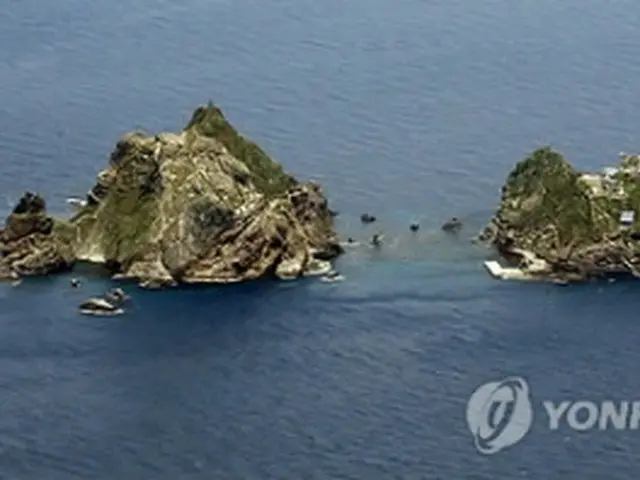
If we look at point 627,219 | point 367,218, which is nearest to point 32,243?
point 367,218

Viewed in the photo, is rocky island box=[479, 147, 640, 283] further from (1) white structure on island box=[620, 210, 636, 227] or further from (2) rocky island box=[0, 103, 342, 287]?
(2) rocky island box=[0, 103, 342, 287]

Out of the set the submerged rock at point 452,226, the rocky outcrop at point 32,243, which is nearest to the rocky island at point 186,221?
the rocky outcrop at point 32,243

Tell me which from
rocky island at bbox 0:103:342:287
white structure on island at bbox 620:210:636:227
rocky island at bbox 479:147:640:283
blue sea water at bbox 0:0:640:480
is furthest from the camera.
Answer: white structure on island at bbox 620:210:636:227

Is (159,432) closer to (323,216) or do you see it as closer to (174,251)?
(174,251)

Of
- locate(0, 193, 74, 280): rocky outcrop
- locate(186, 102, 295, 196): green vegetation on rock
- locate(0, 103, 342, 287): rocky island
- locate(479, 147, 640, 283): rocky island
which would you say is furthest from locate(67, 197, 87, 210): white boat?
locate(479, 147, 640, 283): rocky island

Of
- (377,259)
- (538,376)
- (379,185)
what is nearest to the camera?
(538,376)

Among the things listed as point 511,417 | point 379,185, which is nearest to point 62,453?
point 511,417
